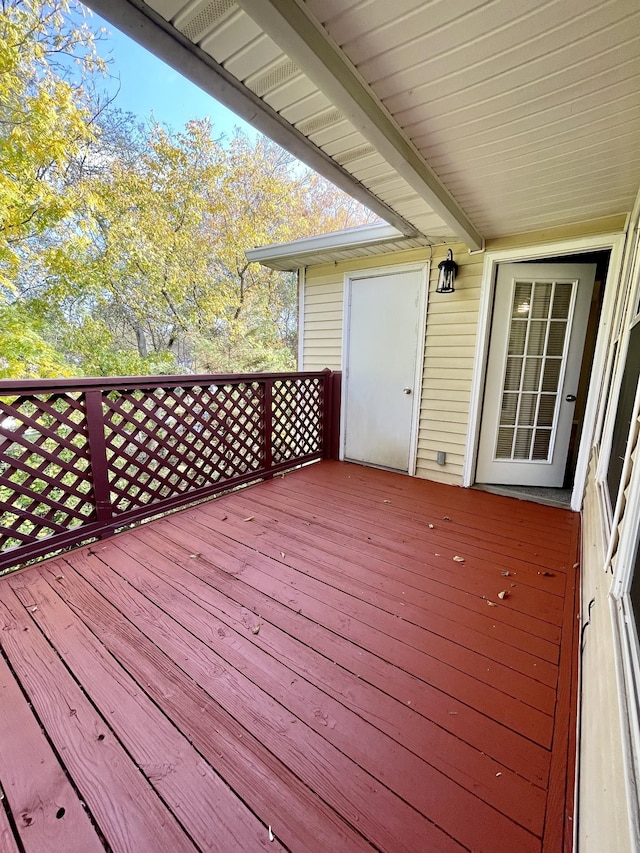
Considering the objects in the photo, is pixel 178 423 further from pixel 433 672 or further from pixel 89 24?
pixel 89 24

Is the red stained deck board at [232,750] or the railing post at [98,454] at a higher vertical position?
the railing post at [98,454]

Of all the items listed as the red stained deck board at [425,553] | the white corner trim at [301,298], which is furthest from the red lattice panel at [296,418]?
the red stained deck board at [425,553]

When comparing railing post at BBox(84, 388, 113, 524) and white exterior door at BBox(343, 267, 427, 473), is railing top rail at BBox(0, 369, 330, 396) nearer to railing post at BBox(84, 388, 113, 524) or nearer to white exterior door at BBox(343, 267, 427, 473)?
railing post at BBox(84, 388, 113, 524)

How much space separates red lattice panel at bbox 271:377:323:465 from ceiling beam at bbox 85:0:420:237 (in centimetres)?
208

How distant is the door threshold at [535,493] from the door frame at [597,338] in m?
0.12

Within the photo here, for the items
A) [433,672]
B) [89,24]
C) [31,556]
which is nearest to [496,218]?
[433,672]

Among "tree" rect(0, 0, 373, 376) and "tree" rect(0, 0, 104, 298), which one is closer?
"tree" rect(0, 0, 104, 298)

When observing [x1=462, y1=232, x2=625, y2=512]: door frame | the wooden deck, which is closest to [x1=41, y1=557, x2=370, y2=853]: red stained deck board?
the wooden deck

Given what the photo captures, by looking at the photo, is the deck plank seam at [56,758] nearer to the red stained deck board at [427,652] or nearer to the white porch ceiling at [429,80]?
the red stained deck board at [427,652]

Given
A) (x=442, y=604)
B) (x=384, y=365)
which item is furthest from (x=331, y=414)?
(x=442, y=604)

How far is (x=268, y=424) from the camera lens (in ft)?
12.0

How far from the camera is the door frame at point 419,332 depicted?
362 cm

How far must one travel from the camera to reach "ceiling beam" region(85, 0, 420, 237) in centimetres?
112

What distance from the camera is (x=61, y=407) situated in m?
2.23
